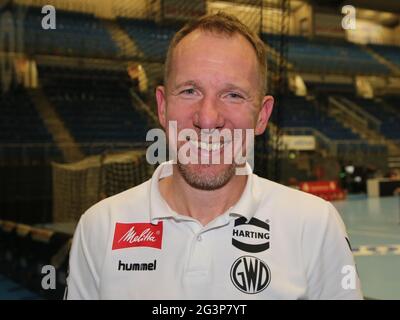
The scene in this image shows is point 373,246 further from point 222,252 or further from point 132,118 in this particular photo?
point 132,118

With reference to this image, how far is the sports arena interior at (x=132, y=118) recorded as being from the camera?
440 centimetres

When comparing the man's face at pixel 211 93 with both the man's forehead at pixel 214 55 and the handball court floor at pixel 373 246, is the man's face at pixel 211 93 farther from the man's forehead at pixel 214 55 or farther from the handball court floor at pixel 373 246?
the handball court floor at pixel 373 246

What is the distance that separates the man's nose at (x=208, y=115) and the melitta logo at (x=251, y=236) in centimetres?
28

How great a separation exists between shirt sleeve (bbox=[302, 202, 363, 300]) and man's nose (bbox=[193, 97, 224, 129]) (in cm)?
36

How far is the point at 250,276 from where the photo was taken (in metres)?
1.21

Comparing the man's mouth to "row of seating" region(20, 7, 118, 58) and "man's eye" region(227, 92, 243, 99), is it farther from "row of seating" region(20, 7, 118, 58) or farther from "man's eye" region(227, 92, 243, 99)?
"row of seating" region(20, 7, 118, 58)

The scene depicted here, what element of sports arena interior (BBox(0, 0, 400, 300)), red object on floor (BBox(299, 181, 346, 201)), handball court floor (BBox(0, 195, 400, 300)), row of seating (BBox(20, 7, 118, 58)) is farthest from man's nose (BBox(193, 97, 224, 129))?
red object on floor (BBox(299, 181, 346, 201))

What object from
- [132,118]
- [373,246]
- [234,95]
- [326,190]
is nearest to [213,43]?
[234,95]

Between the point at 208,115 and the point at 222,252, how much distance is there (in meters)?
0.35

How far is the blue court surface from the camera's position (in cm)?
391

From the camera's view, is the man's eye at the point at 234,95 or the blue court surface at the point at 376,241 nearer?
the man's eye at the point at 234,95

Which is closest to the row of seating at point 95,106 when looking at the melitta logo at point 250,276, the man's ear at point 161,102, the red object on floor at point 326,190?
the red object on floor at point 326,190

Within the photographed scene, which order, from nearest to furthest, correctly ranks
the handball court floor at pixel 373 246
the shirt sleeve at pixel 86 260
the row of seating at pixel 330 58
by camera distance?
the shirt sleeve at pixel 86 260, the handball court floor at pixel 373 246, the row of seating at pixel 330 58

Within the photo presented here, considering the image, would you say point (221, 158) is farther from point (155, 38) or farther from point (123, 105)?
point (123, 105)
